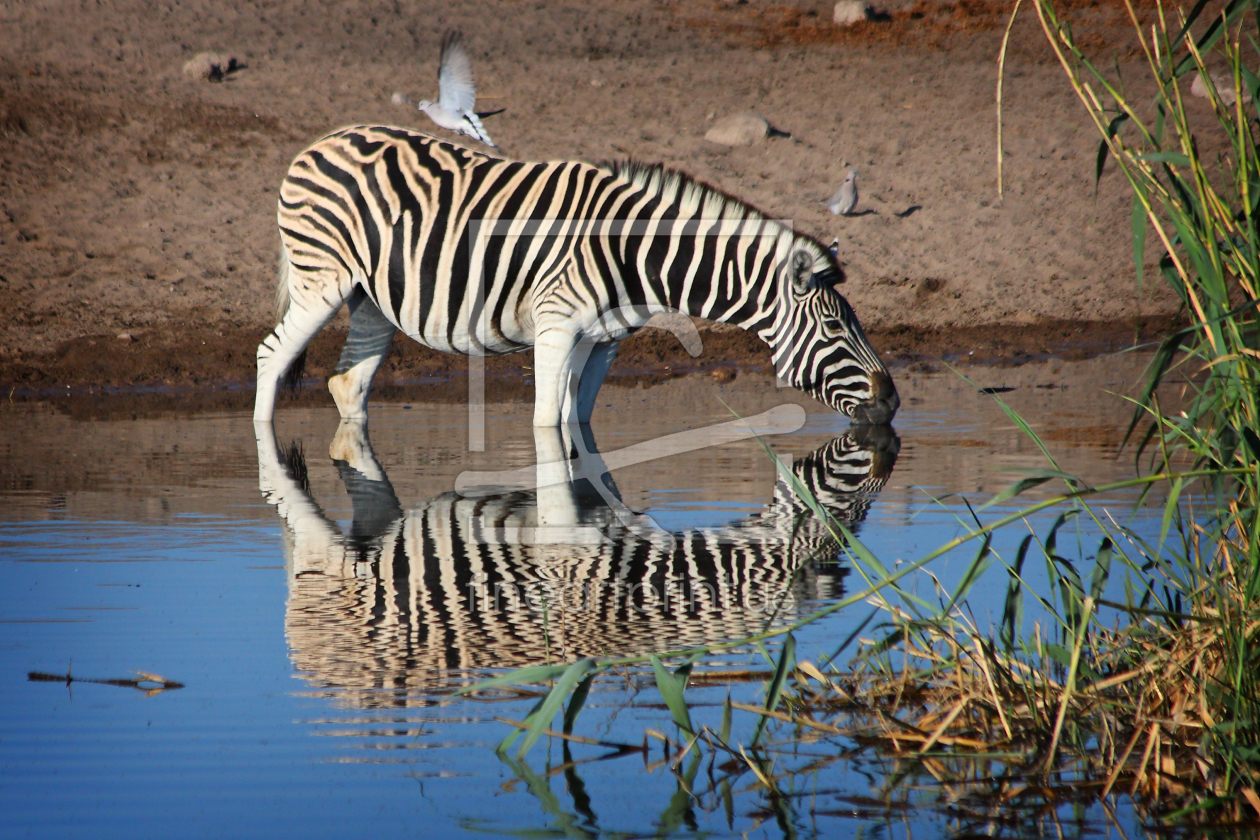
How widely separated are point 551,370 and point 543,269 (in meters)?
0.61

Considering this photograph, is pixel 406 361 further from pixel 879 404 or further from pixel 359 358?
pixel 879 404

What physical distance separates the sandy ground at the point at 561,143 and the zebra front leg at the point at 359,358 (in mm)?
2226

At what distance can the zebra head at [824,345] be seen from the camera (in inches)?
283

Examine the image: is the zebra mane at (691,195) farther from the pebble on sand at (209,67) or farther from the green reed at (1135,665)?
the pebble on sand at (209,67)

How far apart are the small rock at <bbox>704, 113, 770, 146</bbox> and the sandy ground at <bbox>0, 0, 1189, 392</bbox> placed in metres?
0.21

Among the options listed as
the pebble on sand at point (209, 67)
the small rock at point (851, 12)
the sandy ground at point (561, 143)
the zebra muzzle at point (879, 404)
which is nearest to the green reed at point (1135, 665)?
the zebra muzzle at point (879, 404)

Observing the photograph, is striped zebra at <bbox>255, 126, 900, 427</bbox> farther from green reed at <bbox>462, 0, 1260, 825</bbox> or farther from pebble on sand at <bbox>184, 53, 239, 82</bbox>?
pebble on sand at <bbox>184, 53, 239, 82</bbox>

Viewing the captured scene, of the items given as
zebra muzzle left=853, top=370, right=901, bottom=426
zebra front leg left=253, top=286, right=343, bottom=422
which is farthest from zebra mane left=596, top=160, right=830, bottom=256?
zebra front leg left=253, top=286, right=343, bottom=422

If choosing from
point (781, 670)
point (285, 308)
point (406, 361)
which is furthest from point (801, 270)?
point (781, 670)

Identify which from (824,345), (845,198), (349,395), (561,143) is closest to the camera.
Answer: (824,345)

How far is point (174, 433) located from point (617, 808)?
586cm

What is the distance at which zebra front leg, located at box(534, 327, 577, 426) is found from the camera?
6.88 metres

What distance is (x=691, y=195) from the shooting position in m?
7.25

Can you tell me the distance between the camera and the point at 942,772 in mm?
2459
